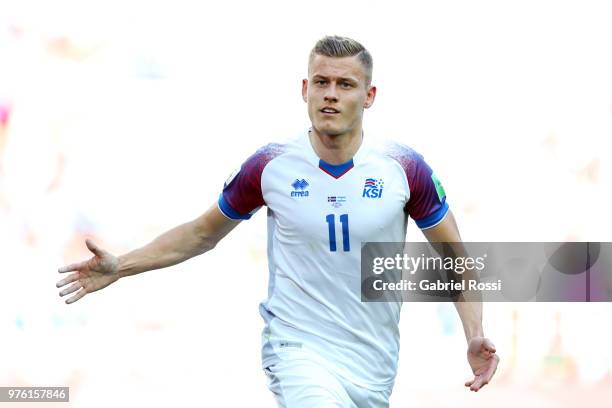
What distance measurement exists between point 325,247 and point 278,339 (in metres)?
0.57

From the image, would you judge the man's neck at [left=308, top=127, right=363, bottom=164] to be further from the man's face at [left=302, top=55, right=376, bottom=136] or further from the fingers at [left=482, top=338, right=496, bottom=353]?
the fingers at [left=482, top=338, right=496, bottom=353]

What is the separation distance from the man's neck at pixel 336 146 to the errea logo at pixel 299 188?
18cm

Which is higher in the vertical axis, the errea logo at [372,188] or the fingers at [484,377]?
the errea logo at [372,188]

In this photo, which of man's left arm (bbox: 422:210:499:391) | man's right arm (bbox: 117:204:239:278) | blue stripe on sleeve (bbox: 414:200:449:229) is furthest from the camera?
man's right arm (bbox: 117:204:239:278)

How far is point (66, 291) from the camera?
6691 millimetres

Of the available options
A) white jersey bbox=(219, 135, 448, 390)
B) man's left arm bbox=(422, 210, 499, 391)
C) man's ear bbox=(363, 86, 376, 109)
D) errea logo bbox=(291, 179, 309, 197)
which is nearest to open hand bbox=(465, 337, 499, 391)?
man's left arm bbox=(422, 210, 499, 391)

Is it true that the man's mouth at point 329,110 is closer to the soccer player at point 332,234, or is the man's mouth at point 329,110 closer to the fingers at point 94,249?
the soccer player at point 332,234

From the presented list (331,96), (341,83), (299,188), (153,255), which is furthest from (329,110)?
(153,255)

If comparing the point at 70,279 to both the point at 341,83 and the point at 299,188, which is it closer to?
the point at 299,188

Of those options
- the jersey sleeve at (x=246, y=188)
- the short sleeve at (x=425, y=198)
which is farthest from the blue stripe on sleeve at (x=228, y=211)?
the short sleeve at (x=425, y=198)

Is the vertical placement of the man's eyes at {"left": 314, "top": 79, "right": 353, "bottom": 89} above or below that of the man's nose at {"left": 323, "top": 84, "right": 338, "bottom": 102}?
above

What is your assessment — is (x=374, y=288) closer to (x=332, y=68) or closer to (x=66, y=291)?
(x=332, y=68)

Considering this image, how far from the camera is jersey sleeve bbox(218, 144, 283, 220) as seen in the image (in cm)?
686

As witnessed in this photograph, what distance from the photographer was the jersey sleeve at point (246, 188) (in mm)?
6863
